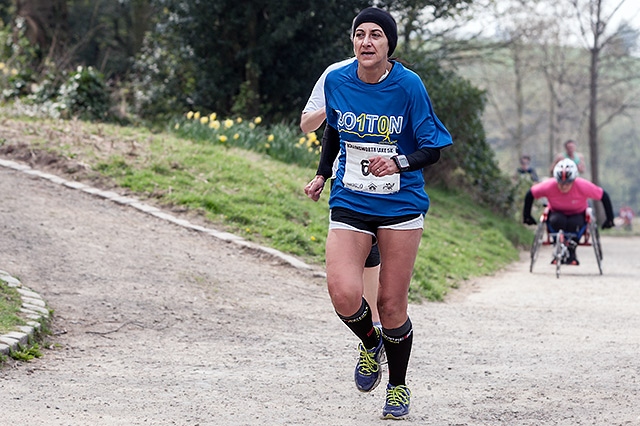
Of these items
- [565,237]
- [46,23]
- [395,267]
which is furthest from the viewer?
[46,23]

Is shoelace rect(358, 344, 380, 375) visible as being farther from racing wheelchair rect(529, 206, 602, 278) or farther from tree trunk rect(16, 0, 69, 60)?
tree trunk rect(16, 0, 69, 60)

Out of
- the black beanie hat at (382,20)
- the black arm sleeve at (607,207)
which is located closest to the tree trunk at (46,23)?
the black arm sleeve at (607,207)

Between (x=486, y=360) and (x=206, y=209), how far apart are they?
5570 mm

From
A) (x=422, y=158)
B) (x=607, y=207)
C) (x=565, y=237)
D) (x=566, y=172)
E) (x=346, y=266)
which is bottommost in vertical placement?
(x=565, y=237)

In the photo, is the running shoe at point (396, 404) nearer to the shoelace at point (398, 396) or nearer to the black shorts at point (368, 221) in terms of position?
the shoelace at point (398, 396)

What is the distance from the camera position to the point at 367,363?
5.26m

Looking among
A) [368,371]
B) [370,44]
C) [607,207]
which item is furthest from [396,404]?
[607,207]

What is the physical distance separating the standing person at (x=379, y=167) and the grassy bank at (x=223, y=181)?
222 inches

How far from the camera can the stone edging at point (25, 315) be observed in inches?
243

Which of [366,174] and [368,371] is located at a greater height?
[366,174]

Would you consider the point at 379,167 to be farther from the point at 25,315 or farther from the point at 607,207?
the point at 607,207

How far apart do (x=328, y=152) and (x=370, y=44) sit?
2.24 ft

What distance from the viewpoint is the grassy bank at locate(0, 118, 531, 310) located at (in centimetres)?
1147

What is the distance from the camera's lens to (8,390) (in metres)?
5.34
